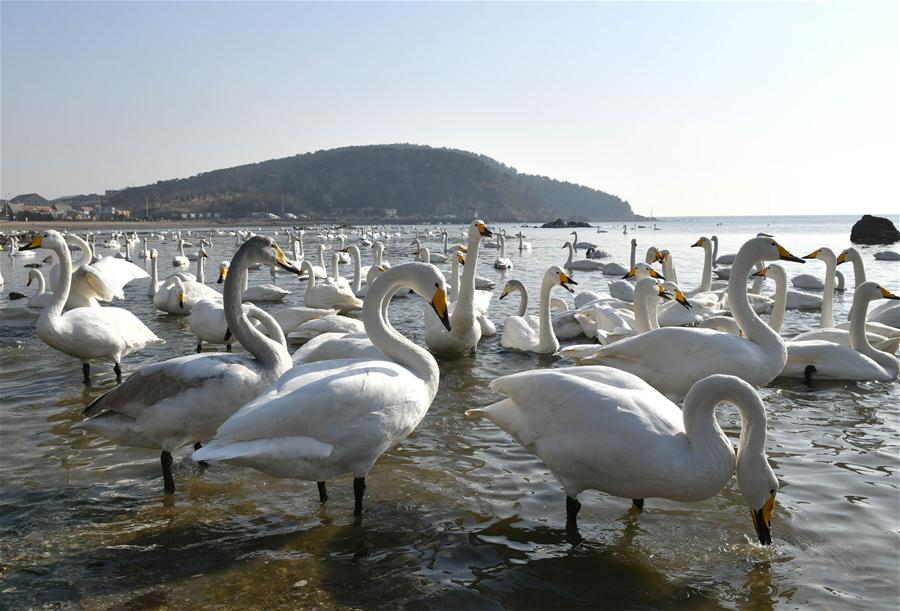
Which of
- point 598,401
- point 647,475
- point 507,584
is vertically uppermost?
point 598,401

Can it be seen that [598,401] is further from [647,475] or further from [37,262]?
[37,262]

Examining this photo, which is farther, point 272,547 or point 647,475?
point 272,547

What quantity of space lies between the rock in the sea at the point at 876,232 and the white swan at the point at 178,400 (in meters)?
51.0

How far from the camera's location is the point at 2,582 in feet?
12.7

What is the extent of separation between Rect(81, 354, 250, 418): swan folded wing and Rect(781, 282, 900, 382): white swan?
6481 mm

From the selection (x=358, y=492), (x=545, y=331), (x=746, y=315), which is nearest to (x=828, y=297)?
(x=545, y=331)

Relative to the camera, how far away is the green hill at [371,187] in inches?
6555

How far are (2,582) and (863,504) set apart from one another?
220 inches

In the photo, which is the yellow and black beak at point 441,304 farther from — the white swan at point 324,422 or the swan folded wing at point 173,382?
the swan folded wing at point 173,382

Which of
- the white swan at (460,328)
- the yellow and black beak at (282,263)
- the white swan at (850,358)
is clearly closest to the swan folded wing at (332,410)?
the yellow and black beak at (282,263)

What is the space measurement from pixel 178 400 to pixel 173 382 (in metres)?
0.15

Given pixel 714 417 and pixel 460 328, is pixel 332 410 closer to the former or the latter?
pixel 714 417

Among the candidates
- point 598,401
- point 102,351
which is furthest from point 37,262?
point 598,401

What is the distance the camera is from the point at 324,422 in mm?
4188
